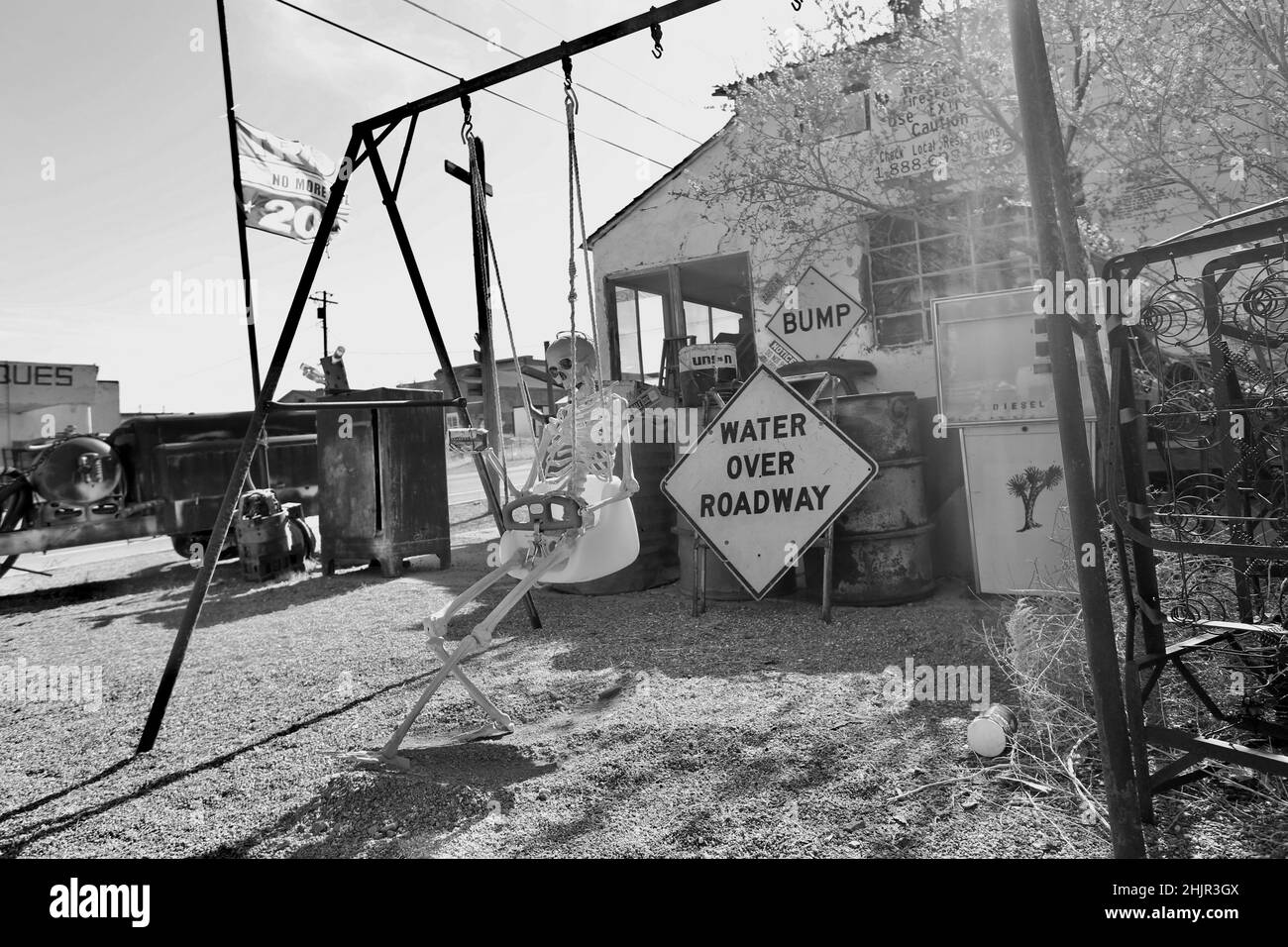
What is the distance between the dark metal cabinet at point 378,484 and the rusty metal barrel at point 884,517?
4.43 metres

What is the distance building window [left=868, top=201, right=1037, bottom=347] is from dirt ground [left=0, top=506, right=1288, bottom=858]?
3.45 metres

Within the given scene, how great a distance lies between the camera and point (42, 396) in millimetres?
30312

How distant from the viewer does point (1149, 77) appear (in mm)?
5891

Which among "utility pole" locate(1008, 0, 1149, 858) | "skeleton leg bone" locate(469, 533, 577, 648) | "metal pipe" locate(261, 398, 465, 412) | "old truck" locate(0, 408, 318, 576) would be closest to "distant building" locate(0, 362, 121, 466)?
"old truck" locate(0, 408, 318, 576)

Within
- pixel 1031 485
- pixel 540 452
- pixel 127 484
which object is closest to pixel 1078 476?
pixel 540 452

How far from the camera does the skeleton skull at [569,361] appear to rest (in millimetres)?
4305

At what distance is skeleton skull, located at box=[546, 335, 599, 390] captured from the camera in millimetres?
4305

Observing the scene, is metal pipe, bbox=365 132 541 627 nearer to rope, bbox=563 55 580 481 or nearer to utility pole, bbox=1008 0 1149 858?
rope, bbox=563 55 580 481

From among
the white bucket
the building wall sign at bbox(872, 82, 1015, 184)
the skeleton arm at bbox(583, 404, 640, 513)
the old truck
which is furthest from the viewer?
the old truck

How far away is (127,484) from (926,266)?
895 cm

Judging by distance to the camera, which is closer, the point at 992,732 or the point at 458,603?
the point at 992,732

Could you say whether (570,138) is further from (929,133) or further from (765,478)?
(929,133)
